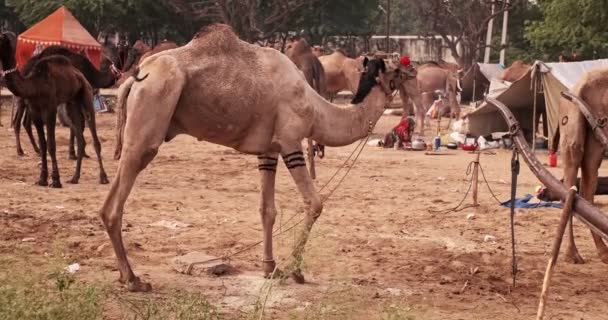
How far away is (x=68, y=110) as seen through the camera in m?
12.9

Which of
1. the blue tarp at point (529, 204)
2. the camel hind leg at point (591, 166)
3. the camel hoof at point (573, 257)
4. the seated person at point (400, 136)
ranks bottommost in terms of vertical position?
the seated person at point (400, 136)

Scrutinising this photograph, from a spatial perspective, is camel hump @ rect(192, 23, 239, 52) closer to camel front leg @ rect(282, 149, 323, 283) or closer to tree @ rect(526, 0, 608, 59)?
Result: camel front leg @ rect(282, 149, 323, 283)

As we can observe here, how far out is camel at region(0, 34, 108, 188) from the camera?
1143 centimetres

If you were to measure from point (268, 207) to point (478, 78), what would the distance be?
2515 cm

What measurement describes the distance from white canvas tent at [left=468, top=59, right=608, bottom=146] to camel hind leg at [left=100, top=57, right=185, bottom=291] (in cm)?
913

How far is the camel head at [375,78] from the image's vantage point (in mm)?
7801

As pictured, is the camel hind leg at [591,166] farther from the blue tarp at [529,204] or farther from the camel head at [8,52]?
A: the camel head at [8,52]

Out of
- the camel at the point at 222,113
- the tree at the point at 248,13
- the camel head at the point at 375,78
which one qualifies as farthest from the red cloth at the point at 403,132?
the tree at the point at 248,13

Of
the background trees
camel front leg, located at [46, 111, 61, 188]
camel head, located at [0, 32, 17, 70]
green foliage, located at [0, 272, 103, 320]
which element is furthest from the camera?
the background trees

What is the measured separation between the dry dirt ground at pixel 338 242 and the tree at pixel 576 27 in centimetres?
1243

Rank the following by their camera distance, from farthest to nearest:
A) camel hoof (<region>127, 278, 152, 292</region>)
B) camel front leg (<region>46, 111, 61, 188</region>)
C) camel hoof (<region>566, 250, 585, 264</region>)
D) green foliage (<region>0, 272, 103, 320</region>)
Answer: camel front leg (<region>46, 111, 61, 188</region>) < camel hoof (<region>566, 250, 585, 264</region>) < camel hoof (<region>127, 278, 152, 292</region>) < green foliage (<region>0, 272, 103, 320</region>)

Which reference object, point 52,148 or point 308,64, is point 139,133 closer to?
point 52,148

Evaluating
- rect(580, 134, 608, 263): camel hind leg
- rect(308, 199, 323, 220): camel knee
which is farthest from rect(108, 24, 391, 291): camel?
rect(580, 134, 608, 263): camel hind leg

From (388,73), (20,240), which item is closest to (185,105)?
(388,73)
